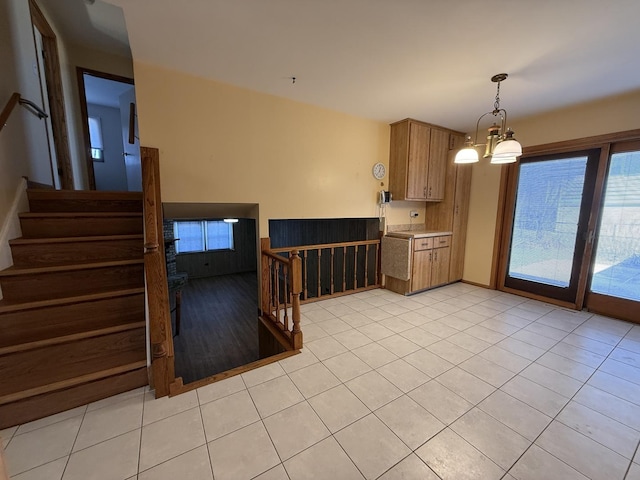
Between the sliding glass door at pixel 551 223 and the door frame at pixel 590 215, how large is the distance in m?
0.06

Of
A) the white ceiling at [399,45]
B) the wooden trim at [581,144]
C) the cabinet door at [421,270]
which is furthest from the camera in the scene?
the cabinet door at [421,270]

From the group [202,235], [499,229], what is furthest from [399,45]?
[202,235]

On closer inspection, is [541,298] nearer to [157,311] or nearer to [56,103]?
[157,311]

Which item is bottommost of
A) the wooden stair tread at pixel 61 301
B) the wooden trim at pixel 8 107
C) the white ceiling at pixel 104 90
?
the wooden stair tread at pixel 61 301

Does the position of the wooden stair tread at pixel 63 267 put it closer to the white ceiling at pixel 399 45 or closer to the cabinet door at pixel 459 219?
the white ceiling at pixel 399 45

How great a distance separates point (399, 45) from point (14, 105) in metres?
3.21

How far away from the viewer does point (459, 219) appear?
14.4 ft

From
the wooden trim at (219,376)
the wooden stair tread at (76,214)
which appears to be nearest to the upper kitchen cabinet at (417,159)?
the wooden trim at (219,376)

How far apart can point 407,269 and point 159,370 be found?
314cm

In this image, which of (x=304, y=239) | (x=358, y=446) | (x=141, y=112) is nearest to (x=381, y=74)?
(x=141, y=112)

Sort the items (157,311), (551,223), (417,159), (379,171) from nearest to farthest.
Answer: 1. (157,311)
2. (551,223)
3. (417,159)
4. (379,171)

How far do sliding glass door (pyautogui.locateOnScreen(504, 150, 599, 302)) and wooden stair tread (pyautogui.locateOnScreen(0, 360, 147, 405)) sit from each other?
490 cm

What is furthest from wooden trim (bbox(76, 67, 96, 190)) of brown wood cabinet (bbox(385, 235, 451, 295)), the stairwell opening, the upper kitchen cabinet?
brown wood cabinet (bbox(385, 235, 451, 295))

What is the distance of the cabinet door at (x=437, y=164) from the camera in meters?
4.01
